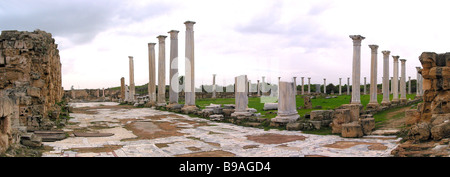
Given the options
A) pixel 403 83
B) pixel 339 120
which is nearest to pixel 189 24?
pixel 339 120

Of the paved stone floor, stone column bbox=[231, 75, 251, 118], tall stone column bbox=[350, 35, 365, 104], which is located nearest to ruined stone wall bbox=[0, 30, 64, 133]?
the paved stone floor

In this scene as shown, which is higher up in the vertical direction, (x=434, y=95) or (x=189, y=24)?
(x=189, y=24)

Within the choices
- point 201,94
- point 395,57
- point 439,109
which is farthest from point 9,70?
point 201,94

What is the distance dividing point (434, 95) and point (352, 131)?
2604 mm

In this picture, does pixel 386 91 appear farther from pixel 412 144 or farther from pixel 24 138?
pixel 24 138

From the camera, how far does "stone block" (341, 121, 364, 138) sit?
10578mm

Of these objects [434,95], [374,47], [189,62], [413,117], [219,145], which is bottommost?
[219,145]

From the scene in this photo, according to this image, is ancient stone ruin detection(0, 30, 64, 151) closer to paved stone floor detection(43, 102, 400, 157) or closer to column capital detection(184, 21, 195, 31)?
paved stone floor detection(43, 102, 400, 157)

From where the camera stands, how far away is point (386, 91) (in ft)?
85.4

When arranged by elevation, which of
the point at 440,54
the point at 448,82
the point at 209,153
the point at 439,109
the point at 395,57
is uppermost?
the point at 395,57

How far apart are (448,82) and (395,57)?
79.6 ft

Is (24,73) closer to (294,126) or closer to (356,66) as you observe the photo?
(294,126)

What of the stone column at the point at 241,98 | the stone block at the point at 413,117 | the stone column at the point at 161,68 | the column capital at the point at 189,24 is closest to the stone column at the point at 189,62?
the column capital at the point at 189,24

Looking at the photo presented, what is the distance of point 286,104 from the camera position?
14.2 meters
